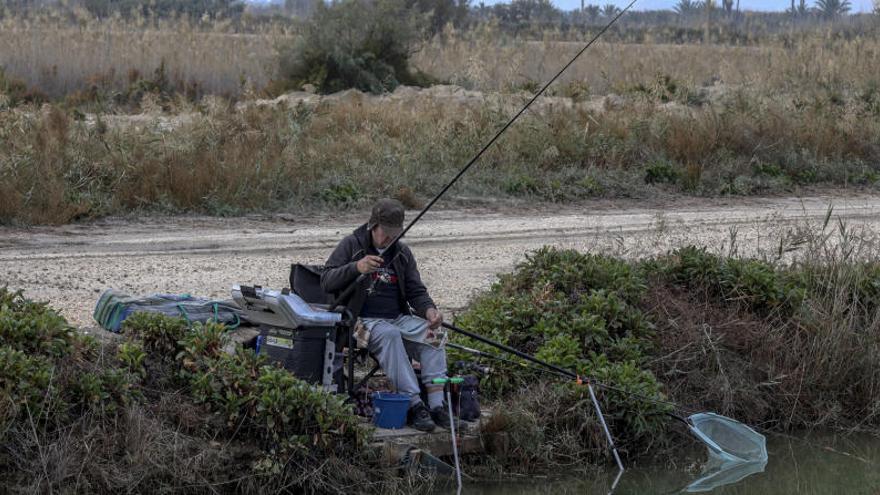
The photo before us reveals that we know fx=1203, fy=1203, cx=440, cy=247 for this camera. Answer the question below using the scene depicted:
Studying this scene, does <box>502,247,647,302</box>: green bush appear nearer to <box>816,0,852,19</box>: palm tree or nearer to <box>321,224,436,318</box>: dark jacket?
<box>321,224,436,318</box>: dark jacket

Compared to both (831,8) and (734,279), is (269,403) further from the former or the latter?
(831,8)

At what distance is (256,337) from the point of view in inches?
305

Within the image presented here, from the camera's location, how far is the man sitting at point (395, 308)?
735 cm

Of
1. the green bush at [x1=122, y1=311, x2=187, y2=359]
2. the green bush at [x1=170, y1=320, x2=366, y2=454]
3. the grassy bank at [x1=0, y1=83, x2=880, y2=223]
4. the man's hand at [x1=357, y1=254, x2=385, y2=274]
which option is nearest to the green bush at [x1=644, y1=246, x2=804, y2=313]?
the man's hand at [x1=357, y1=254, x2=385, y2=274]

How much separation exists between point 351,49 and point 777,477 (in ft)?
51.9

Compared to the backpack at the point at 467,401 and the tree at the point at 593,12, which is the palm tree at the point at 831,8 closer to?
the tree at the point at 593,12

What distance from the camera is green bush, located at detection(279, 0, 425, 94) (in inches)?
890

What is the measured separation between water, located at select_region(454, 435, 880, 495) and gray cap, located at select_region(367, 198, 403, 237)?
5.54 feet

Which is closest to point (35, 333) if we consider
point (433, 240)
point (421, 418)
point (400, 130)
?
point (421, 418)

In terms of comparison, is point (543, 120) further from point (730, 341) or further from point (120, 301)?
point (120, 301)

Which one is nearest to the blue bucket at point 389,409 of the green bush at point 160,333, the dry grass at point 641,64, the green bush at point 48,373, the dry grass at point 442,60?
the green bush at point 160,333

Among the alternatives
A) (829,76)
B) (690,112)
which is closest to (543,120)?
(690,112)

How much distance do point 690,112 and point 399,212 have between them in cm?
1257

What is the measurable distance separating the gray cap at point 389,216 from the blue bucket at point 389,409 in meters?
1.01
